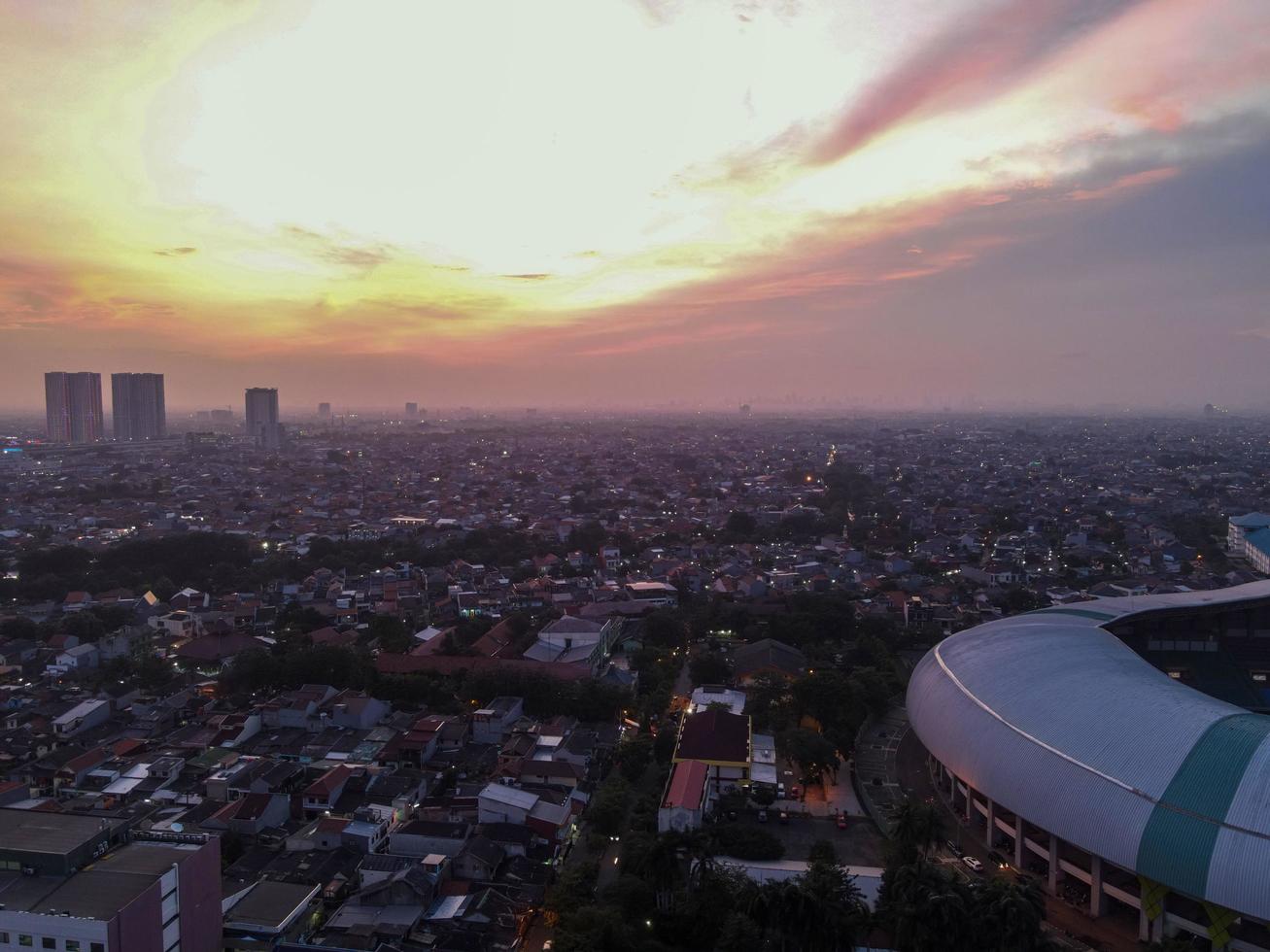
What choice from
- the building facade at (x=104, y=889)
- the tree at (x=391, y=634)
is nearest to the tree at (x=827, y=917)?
the building facade at (x=104, y=889)

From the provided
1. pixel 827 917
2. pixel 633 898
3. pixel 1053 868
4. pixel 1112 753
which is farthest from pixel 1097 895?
pixel 633 898

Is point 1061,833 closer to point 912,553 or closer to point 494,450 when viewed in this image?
point 912,553

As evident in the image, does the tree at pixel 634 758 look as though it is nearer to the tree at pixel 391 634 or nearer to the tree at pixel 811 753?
the tree at pixel 811 753

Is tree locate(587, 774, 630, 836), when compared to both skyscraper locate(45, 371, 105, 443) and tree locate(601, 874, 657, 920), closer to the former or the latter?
tree locate(601, 874, 657, 920)

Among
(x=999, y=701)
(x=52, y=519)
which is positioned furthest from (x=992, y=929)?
(x=52, y=519)

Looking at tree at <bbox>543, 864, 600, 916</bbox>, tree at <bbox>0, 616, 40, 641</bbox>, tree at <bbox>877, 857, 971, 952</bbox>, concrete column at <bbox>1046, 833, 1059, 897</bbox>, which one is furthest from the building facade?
tree at <bbox>0, 616, 40, 641</bbox>

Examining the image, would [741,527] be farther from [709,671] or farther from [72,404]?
[72,404]
